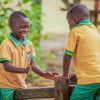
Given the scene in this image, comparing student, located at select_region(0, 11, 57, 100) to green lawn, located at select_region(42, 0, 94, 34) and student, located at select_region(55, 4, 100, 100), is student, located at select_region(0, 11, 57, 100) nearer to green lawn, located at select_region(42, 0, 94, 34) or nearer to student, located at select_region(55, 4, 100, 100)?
student, located at select_region(55, 4, 100, 100)

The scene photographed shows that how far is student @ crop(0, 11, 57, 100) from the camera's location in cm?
311

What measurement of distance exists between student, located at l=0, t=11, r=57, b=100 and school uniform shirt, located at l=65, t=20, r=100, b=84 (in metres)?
0.49

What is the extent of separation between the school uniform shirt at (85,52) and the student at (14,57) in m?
0.49

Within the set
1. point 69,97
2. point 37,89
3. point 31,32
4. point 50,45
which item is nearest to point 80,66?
point 69,97

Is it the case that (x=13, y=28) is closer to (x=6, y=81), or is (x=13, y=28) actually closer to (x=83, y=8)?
(x=6, y=81)

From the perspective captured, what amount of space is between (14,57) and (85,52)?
0.77 meters

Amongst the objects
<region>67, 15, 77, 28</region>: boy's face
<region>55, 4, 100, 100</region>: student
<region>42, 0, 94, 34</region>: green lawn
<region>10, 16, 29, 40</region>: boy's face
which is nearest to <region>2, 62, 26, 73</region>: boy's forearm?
<region>10, 16, 29, 40</region>: boy's face

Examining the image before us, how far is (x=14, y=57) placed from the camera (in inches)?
125

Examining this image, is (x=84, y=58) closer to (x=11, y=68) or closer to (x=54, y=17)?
(x=11, y=68)

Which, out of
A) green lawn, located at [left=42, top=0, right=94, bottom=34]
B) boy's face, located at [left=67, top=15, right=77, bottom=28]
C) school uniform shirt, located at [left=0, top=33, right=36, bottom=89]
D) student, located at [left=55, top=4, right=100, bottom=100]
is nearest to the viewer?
student, located at [left=55, top=4, right=100, bottom=100]

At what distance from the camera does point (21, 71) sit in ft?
10.0

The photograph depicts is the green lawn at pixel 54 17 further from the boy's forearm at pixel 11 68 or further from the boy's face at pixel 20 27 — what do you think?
the boy's forearm at pixel 11 68

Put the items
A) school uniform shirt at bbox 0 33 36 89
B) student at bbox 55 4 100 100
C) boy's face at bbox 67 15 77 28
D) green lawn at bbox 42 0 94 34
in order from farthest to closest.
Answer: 1. green lawn at bbox 42 0 94 34
2. school uniform shirt at bbox 0 33 36 89
3. boy's face at bbox 67 15 77 28
4. student at bbox 55 4 100 100

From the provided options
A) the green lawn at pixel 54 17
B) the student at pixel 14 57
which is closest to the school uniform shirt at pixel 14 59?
the student at pixel 14 57
